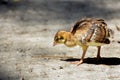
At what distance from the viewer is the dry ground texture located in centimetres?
457

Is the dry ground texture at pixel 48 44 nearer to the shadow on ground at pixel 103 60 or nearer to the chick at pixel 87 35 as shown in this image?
the shadow on ground at pixel 103 60

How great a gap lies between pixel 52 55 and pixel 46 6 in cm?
227

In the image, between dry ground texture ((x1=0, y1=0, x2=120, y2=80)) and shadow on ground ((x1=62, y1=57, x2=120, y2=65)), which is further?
shadow on ground ((x1=62, y1=57, x2=120, y2=65))

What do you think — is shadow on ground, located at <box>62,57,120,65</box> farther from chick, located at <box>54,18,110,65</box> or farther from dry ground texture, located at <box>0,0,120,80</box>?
chick, located at <box>54,18,110,65</box>

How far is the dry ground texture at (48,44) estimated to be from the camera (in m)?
4.57

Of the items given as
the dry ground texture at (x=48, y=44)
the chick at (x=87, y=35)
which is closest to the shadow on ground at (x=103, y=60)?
the dry ground texture at (x=48, y=44)

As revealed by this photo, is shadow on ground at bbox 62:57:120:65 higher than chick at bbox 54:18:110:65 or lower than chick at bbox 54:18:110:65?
lower

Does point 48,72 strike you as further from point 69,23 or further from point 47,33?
point 69,23

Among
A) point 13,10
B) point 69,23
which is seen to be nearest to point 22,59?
point 69,23

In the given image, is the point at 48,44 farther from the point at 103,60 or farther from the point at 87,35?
the point at 87,35

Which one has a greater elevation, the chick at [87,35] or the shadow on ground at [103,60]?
the chick at [87,35]

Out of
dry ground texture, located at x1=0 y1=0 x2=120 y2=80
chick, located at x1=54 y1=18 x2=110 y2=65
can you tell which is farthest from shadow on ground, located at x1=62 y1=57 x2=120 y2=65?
chick, located at x1=54 y1=18 x2=110 y2=65

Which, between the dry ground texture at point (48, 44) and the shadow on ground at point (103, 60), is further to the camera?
the shadow on ground at point (103, 60)

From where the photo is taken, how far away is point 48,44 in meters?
5.51
